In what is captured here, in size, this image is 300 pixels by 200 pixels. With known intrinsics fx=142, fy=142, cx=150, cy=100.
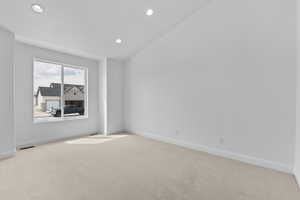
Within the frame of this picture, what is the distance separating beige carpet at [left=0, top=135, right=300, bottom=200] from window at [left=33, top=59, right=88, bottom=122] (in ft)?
4.11

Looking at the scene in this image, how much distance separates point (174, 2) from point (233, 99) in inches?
91.4

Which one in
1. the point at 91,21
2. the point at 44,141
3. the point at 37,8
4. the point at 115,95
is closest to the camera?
the point at 37,8

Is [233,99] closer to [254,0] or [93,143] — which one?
[254,0]

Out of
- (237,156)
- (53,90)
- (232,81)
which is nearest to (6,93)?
(53,90)

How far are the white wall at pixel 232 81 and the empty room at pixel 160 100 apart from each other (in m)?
0.02

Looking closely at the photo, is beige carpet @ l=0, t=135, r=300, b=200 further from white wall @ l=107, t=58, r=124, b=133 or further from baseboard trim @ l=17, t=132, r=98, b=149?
white wall @ l=107, t=58, r=124, b=133

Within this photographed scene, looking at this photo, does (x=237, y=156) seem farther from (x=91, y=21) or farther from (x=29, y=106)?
(x=29, y=106)

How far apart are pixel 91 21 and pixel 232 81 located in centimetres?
316

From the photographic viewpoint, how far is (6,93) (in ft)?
9.26

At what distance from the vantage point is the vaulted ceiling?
255 cm

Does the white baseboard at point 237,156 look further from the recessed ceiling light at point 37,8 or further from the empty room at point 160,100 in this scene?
the recessed ceiling light at point 37,8

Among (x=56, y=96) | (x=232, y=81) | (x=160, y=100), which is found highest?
(x=232, y=81)

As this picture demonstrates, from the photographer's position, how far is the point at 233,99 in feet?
9.28

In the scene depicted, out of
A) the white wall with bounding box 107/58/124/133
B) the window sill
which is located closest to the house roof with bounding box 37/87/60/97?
the window sill
